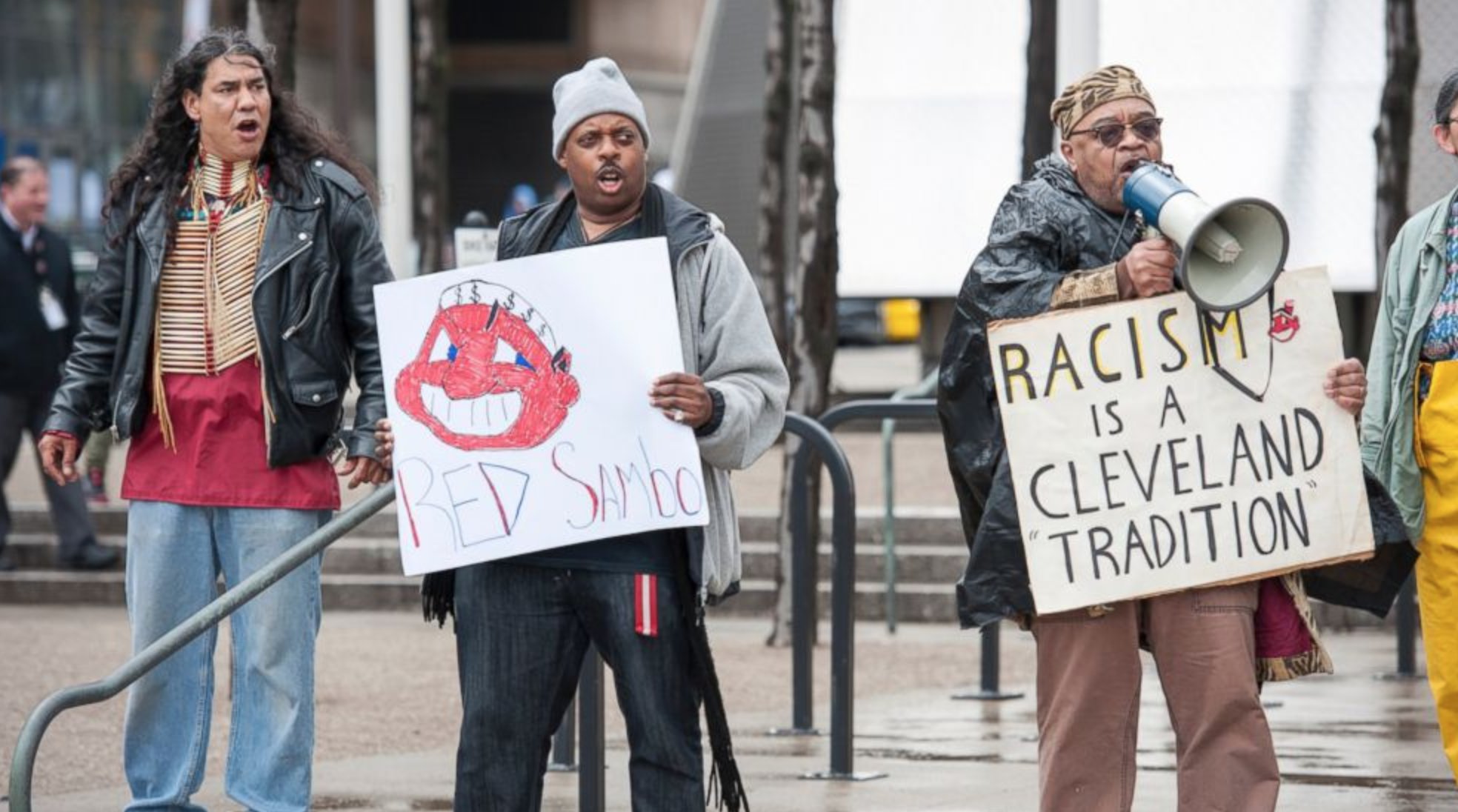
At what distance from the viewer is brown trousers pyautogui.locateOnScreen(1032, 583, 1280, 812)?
545cm

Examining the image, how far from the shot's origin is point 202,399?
6297 millimetres

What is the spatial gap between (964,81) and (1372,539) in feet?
A: 43.2

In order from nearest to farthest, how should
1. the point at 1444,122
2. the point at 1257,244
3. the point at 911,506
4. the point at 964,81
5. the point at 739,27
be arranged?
the point at 1257,244, the point at 1444,122, the point at 911,506, the point at 964,81, the point at 739,27

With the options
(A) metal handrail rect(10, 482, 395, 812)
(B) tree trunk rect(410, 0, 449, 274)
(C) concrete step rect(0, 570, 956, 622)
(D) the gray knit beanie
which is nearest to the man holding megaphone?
(D) the gray knit beanie

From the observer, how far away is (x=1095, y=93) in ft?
17.9

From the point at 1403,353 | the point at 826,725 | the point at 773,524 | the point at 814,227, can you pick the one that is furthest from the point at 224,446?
the point at 773,524

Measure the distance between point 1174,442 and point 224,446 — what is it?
229cm

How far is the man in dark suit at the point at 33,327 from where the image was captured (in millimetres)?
13203

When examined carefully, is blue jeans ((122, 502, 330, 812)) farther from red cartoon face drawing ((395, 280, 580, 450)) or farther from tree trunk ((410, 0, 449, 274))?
tree trunk ((410, 0, 449, 274))

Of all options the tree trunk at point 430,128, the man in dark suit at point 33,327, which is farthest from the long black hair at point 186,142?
the tree trunk at point 430,128

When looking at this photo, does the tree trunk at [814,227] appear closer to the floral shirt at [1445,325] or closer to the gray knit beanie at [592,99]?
the floral shirt at [1445,325]

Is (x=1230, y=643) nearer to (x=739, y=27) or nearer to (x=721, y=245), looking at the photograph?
(x=721, y=245)

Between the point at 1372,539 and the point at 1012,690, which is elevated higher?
the point at 1372,539

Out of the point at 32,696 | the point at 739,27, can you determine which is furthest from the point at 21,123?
the point at 32,696
